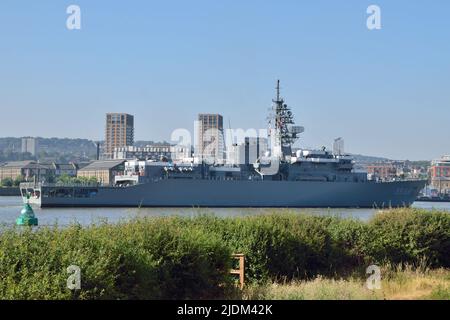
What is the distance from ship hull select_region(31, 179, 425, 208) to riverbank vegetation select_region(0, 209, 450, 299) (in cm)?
5907

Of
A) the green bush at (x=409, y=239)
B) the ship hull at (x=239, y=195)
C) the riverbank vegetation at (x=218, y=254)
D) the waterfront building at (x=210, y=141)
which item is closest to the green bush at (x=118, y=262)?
the riverbank vegetation at (x=218, y=254)

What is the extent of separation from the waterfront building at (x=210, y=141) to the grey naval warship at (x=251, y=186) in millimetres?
4839

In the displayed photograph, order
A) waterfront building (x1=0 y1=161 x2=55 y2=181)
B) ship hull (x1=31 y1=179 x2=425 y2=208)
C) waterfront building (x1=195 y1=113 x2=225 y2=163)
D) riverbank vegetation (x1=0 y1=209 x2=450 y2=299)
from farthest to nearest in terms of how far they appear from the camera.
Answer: waterfront building (x1=0 y1=161 x2=55 y2=181)
waterfront building (x1=195 y1=113 x2=225 y2=163)
ship hull (x1=31 y1=179 x2=425 y2=208)
riverbank vegetation (x1=0 y1=209 x2=450 y2=299)

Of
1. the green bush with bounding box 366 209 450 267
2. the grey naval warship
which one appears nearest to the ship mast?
the grey naval warship

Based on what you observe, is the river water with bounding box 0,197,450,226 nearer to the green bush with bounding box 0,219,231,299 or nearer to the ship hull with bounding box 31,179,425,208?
the green bush with bounding box 0,219,231,299

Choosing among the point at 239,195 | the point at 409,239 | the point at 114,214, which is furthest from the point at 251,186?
the point at 409,239

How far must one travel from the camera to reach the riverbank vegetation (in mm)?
9016

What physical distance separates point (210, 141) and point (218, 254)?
10277cm

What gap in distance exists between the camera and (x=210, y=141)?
378ft

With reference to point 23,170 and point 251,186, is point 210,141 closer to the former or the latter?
point 251,186

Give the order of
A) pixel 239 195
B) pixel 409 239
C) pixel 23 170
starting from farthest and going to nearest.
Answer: pixel 23 170 < pixel 239 195 < pixel 409 239

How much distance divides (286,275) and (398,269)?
3.01 metres

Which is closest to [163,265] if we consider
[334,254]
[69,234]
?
[69,234]

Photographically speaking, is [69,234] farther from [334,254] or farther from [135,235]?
[334,254]
